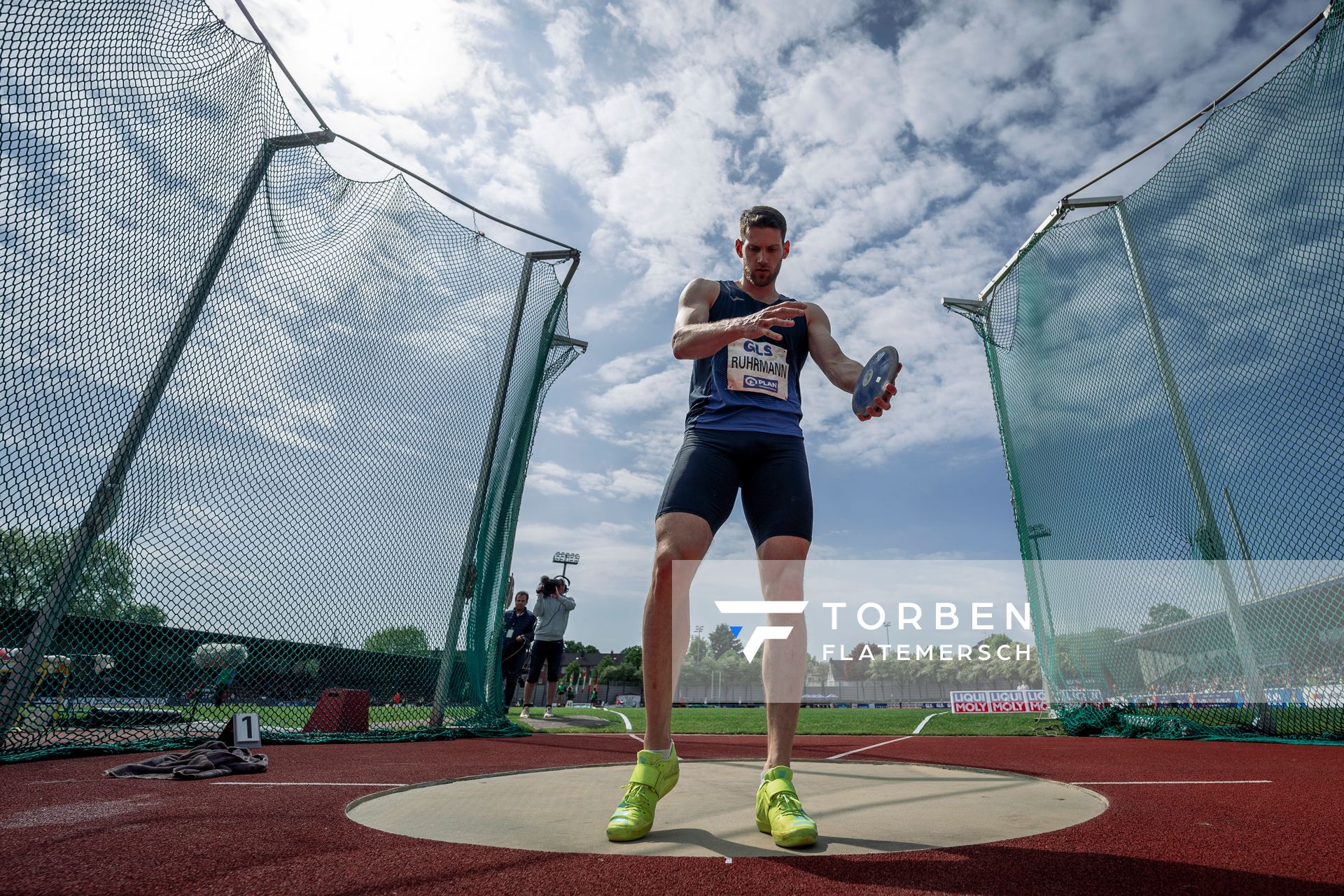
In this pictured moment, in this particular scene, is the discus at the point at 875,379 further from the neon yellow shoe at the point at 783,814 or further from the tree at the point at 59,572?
the tree at the point at 59,572

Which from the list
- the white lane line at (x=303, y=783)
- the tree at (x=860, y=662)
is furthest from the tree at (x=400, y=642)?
the tree at (x=860, y=662)

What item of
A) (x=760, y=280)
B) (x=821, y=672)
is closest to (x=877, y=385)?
(x=760, y=280)

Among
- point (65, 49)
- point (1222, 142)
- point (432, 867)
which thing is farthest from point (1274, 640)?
point (65, 49)

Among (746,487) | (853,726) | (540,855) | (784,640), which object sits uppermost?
(746,487)

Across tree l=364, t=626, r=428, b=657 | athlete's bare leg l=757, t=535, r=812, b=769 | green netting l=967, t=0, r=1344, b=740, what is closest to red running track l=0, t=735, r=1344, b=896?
athlete's bare leg l=757, t=535, r=812, b=769

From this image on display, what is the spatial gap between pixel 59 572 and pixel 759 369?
3.39 metres

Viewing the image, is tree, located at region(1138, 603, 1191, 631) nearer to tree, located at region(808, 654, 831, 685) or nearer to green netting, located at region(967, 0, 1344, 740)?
green netting, located at region(967, 0, 1344, 740)

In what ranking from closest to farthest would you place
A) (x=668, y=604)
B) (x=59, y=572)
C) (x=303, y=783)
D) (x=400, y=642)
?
(x=668, y=604), (x=303, y=783), (x=59, y=572), (x=400, y=642)

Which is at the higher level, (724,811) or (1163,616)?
(1163,616)

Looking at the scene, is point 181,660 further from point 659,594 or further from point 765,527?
point 765,527

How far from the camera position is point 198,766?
8.96 ft

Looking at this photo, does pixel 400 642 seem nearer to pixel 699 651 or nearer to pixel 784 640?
pixel 784 640

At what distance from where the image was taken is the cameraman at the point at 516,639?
327 inches

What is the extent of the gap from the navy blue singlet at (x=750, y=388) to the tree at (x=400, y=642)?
382cm
